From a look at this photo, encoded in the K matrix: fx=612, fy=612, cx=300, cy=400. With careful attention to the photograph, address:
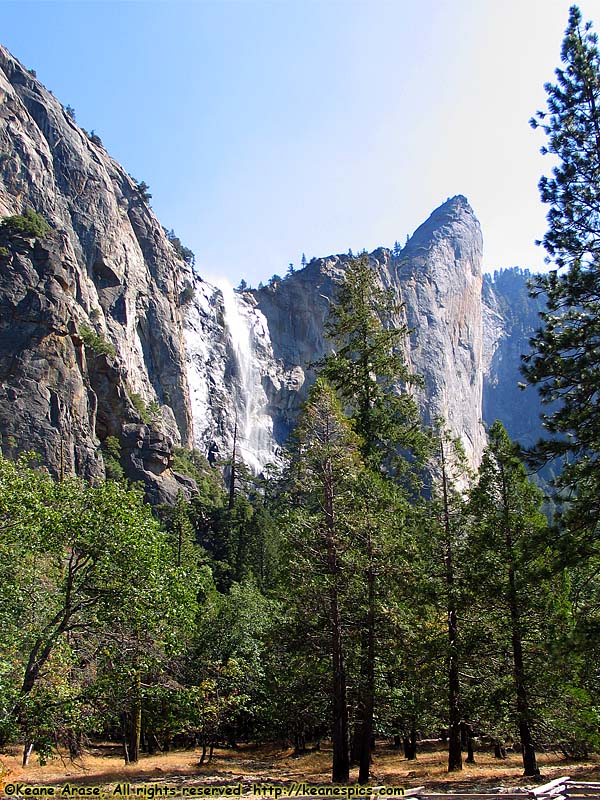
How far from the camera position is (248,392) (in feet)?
303

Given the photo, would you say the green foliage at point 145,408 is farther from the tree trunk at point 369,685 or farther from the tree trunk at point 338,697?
the tree trunk at point 369,685

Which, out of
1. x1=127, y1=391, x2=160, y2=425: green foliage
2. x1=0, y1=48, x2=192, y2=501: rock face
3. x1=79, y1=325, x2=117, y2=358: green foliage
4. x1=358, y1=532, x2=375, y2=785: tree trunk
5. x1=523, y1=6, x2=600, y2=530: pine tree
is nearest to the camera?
x1=523, y1=6, x2=600, y2=530: pine tree

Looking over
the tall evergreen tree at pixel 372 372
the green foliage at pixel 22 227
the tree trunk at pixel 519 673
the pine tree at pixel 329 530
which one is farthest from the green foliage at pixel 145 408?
the tree trunk at pixel 519 673

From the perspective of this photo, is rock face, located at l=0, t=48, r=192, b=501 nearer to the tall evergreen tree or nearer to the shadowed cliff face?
the shadowed cliff face

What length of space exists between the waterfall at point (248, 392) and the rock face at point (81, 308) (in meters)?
9.80

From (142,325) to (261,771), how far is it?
206 feet

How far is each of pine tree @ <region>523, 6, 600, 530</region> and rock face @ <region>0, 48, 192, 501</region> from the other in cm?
3729

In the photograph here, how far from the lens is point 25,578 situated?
12.6 meters

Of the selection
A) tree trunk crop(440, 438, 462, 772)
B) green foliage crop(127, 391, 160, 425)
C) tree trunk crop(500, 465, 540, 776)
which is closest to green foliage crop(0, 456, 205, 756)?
tree trunk crop(440, 438, 462, 772)

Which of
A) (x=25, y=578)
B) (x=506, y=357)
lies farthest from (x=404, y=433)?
(x=506, y=357)

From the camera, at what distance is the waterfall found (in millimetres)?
87688

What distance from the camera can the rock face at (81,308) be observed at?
47.3 m

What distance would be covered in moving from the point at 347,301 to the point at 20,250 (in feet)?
124

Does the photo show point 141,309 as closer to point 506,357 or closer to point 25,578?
point 25,578
